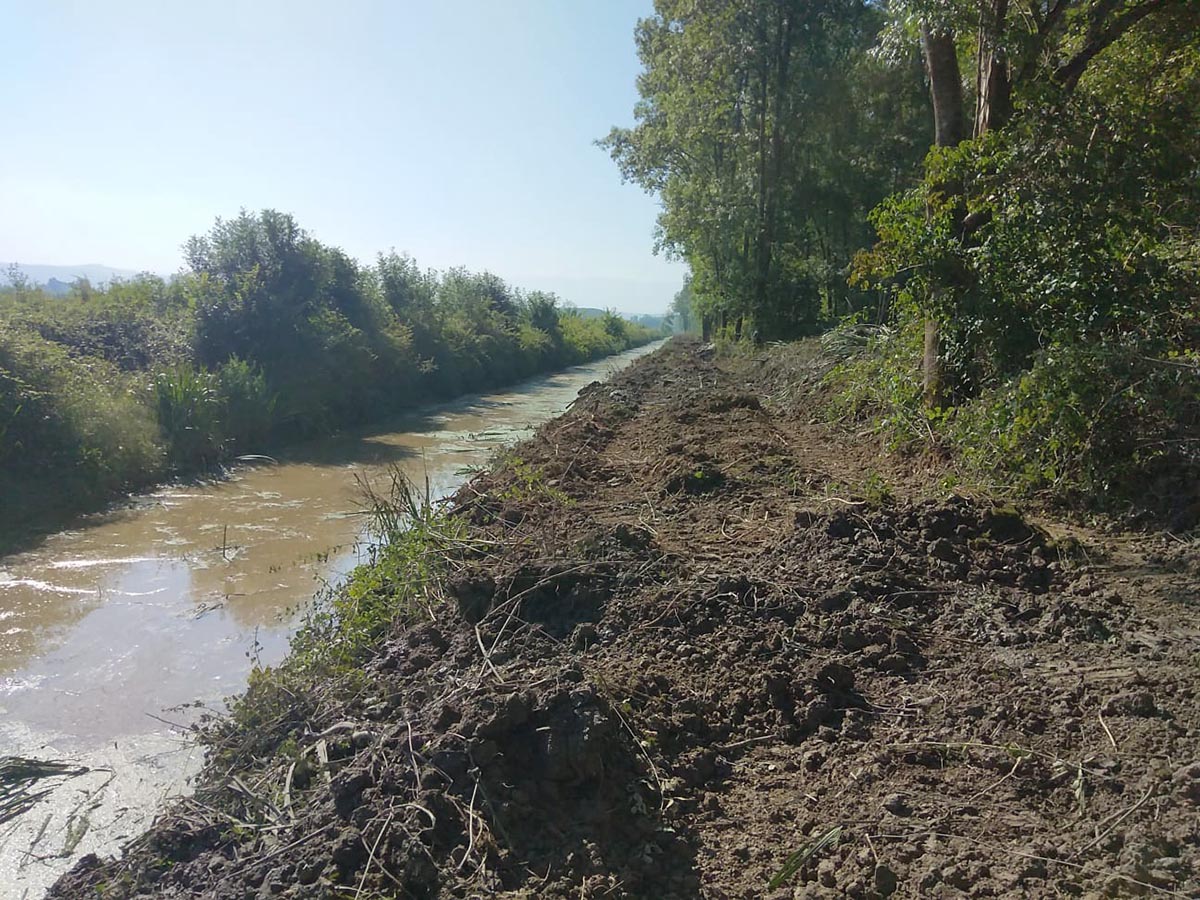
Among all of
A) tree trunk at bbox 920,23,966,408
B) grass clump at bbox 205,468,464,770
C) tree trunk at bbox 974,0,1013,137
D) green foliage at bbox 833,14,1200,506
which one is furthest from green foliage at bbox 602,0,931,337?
grass clump at bbox 205,468,464,770

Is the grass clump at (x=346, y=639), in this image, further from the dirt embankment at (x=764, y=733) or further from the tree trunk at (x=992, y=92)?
the tree trunk at (x=992, y=92)

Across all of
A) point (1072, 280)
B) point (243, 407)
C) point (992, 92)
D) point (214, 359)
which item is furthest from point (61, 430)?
point (1072, 280)

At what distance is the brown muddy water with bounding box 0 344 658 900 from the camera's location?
450cm

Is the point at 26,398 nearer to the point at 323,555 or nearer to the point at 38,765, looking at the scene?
the point at 323,555

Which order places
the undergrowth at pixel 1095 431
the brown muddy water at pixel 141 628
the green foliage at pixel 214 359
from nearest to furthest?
1. the brown muddy water at pixel 141 628
2. the undergrowth at pixel 1095 431
3. the green foliage at pixel 214 359

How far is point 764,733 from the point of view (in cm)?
377

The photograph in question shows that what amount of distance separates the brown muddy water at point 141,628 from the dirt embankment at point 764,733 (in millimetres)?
1110

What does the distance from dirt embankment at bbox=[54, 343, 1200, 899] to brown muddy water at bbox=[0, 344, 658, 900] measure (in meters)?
1.11

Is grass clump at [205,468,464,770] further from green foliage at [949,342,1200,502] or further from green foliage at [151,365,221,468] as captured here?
green foliage at [151,365,221,468]

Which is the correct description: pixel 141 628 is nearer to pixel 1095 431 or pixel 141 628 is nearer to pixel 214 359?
pixel 1095 431

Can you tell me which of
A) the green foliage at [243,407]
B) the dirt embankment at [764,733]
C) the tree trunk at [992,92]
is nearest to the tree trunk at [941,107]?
the tree trunk at [992,92]

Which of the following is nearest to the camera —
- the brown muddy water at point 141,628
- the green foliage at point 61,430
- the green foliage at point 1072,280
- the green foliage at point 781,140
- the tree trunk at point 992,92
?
the brown muddy water at point 141,628

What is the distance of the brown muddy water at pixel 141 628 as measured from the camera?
14.8 ft

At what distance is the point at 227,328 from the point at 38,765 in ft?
50.0
